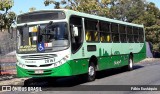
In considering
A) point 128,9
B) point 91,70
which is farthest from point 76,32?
point 128,9

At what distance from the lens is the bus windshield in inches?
539

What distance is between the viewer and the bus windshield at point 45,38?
13.7 meters

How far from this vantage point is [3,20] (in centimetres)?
1775

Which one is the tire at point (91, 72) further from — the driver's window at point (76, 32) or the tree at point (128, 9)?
the tree at point (128, 9)

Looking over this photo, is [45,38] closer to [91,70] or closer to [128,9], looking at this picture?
[91,70]

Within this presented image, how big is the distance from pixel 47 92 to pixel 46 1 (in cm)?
1793

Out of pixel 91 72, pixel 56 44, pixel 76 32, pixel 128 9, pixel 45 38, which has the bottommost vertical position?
pixel 91 72

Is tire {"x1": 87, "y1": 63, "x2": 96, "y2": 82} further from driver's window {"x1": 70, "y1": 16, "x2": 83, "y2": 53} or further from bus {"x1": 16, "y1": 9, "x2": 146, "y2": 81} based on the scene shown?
driver's window {"x1": 70, "y1": 16, "x2": 83, "y2": 53}

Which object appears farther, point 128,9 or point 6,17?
point 128,9

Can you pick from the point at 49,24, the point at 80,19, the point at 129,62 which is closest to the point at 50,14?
the point at 49,24

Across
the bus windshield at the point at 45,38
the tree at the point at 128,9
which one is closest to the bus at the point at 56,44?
the bus windshield at the point at 45,38

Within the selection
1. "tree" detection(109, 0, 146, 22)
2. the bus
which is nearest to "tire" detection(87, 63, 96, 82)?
the bus

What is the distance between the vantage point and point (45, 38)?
544 inches

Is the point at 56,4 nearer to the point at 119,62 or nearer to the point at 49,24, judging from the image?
the point at 119,62
